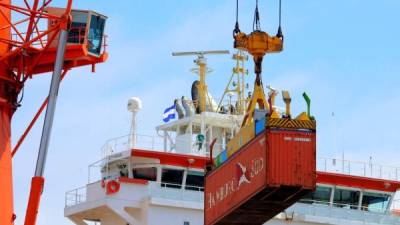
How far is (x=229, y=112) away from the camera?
247 feet

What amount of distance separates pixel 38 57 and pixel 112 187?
39.5 ft

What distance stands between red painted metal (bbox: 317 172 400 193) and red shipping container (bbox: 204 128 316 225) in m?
11.8

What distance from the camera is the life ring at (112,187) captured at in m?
71.1

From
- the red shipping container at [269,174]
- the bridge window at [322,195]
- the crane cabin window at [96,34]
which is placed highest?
the crane cabin window at [96,34]

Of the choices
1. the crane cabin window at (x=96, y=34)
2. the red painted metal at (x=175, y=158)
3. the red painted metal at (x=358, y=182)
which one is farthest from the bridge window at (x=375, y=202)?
the crane cabin window at (x=96, y=34)

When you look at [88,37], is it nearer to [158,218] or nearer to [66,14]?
[66,14]

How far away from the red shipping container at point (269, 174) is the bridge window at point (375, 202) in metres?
13.3

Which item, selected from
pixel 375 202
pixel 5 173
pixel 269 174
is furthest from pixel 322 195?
pixel 5 173

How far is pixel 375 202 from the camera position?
77000 millimetres

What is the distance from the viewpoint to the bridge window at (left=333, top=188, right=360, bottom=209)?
76.4 metres

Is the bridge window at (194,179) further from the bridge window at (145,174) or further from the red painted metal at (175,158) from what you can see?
the bridge window at (145,174)

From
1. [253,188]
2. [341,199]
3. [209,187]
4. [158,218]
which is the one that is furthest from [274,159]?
[341,199]

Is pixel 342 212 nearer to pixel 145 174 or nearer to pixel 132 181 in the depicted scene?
pixel 145 174

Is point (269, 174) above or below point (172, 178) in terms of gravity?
below
